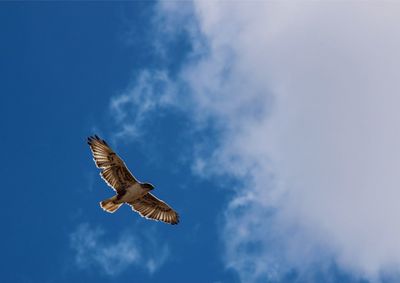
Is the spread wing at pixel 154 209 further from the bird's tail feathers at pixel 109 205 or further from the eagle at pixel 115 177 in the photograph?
the bird's tail feathers at pixel 109 205

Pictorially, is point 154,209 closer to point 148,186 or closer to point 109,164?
point 148,186

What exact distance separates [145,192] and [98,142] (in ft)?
11.7

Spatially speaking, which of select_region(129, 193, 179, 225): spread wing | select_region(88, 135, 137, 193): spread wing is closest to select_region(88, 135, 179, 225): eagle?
select_region(88, 135, 137, 193): spread wing

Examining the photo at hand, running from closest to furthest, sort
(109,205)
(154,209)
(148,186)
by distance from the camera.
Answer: (109,205)
(148,186)
(154,209)

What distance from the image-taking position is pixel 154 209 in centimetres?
5319

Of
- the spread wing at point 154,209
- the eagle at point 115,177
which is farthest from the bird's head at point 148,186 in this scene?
the spread wing at point 154,209

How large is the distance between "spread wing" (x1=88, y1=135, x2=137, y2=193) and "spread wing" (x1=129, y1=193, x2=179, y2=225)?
85.7 inches

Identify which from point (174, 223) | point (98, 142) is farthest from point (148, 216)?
point (98, 142)

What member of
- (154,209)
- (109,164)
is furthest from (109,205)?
(154,209)

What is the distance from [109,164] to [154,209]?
13.5ft

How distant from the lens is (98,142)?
50656 mm

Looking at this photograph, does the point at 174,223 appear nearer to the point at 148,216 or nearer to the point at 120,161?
the point at 148,216

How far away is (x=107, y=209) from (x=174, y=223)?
4.61 metres

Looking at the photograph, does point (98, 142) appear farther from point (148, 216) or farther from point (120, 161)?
point (148, 216)
